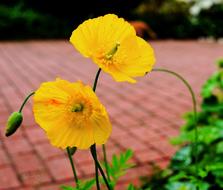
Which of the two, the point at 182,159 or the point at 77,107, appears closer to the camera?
the point at 77,107

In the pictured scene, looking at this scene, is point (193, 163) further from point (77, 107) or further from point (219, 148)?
point (77, 107)

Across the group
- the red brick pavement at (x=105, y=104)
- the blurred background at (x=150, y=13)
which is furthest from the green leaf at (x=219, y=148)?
the blurred background at (x=150, y=13)

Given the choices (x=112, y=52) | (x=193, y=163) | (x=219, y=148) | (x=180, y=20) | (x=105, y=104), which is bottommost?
(x=180, y=20)

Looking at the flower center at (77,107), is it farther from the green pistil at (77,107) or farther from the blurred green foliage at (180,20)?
the blurred green foliage at (180,20)

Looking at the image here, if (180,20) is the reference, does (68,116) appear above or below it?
above

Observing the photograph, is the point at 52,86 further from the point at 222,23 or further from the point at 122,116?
the point at 222,23

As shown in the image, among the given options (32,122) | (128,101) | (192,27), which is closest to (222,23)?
(192,27)

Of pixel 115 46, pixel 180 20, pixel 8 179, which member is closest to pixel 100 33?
pixel 115 46
